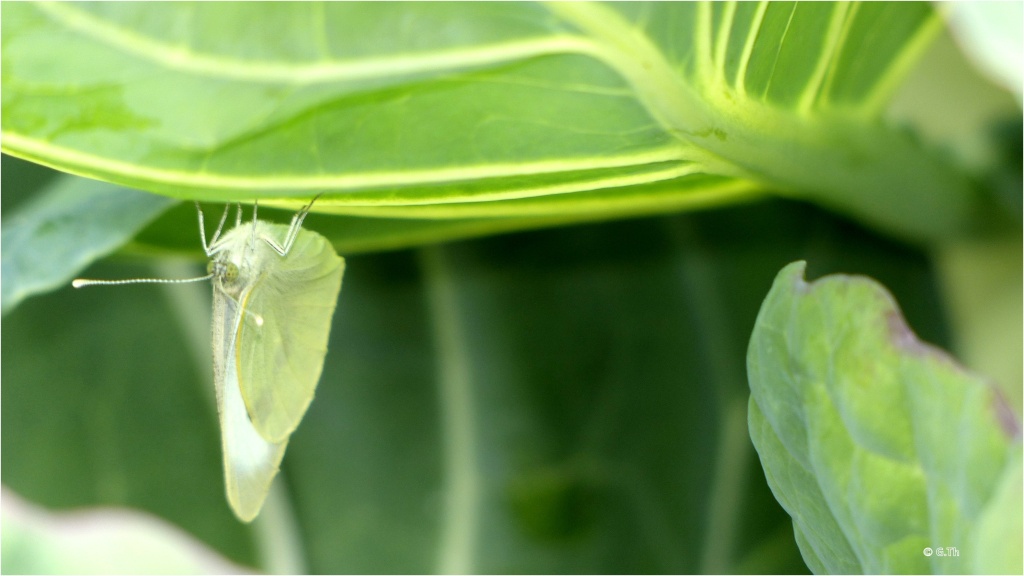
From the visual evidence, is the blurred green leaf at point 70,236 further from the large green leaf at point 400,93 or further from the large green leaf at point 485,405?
the large green leaf at point 485,405

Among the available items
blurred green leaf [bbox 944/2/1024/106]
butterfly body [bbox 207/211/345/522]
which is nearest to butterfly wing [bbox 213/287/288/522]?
butterfly body [bbox 207/211/345/522]

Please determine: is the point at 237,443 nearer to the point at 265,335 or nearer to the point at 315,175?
the point at 265,335

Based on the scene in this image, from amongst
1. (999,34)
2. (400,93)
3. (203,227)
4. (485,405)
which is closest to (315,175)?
(400,93)

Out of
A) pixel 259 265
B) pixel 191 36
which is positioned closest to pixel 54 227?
pixel 259 265

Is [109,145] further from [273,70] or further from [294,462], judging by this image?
[294,462]

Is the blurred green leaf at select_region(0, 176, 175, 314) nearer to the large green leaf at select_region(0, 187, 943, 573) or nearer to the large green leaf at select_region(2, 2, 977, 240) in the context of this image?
the large green leaf at select_region(2, 2, 977, 240)

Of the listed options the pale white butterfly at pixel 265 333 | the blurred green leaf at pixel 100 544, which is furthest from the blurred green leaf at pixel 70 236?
the blurred green leaf at pixel 100 544

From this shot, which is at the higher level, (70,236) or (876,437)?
(70,236)
